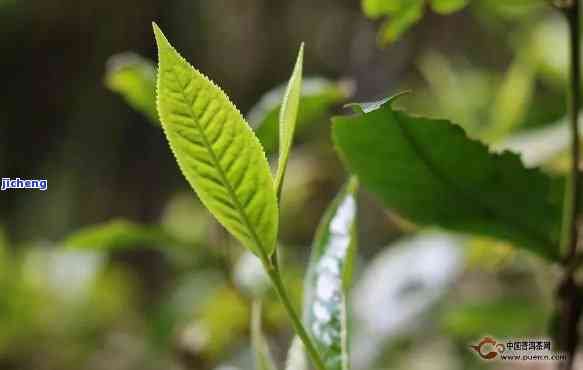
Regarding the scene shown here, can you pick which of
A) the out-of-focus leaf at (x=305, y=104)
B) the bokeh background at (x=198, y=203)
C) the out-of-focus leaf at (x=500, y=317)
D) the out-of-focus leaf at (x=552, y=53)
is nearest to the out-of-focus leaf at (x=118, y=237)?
the bokeh background at (x=198, y=203)

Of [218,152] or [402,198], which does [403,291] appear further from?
[218,152]

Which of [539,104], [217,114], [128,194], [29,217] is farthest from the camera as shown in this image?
[128,194]

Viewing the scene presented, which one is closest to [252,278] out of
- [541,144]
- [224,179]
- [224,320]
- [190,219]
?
[224,320]

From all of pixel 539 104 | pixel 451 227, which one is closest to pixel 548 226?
pixel 451 227

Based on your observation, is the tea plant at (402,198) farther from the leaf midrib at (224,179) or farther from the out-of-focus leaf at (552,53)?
the out-of-focus leaf at (552,53)

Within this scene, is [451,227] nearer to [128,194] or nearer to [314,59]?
[314,59]

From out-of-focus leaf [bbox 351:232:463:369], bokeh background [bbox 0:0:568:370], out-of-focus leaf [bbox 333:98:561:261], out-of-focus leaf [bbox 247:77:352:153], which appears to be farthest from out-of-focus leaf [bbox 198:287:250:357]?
out-of-focus leaf [bbox 333:98:561:261]
